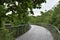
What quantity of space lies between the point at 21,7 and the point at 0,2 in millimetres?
986

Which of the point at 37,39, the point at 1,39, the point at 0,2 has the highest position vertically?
the point at 0,2

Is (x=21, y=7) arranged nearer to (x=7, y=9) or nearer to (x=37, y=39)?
(x=7, y=9)

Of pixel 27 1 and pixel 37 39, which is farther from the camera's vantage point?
pixel 37 39

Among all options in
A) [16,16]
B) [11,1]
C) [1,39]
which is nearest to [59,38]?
[1,39]

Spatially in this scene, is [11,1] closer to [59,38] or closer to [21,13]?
[21,13]

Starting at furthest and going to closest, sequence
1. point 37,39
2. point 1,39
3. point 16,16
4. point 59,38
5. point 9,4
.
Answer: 1. point 37,39
2. point 59,38
3. point 1,39
4. point 16,16
5. point 9,4

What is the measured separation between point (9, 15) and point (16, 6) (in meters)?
0.43

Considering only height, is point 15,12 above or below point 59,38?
above

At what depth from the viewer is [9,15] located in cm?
945

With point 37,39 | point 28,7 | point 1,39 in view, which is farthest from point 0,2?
point 37,39

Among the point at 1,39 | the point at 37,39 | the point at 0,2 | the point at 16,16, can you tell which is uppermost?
the point at 0,2

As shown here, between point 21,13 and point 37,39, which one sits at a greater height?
point 21,13

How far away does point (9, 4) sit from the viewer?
941 centimetres

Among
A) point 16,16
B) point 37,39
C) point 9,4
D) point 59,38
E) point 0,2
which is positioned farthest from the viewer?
point 37,39
